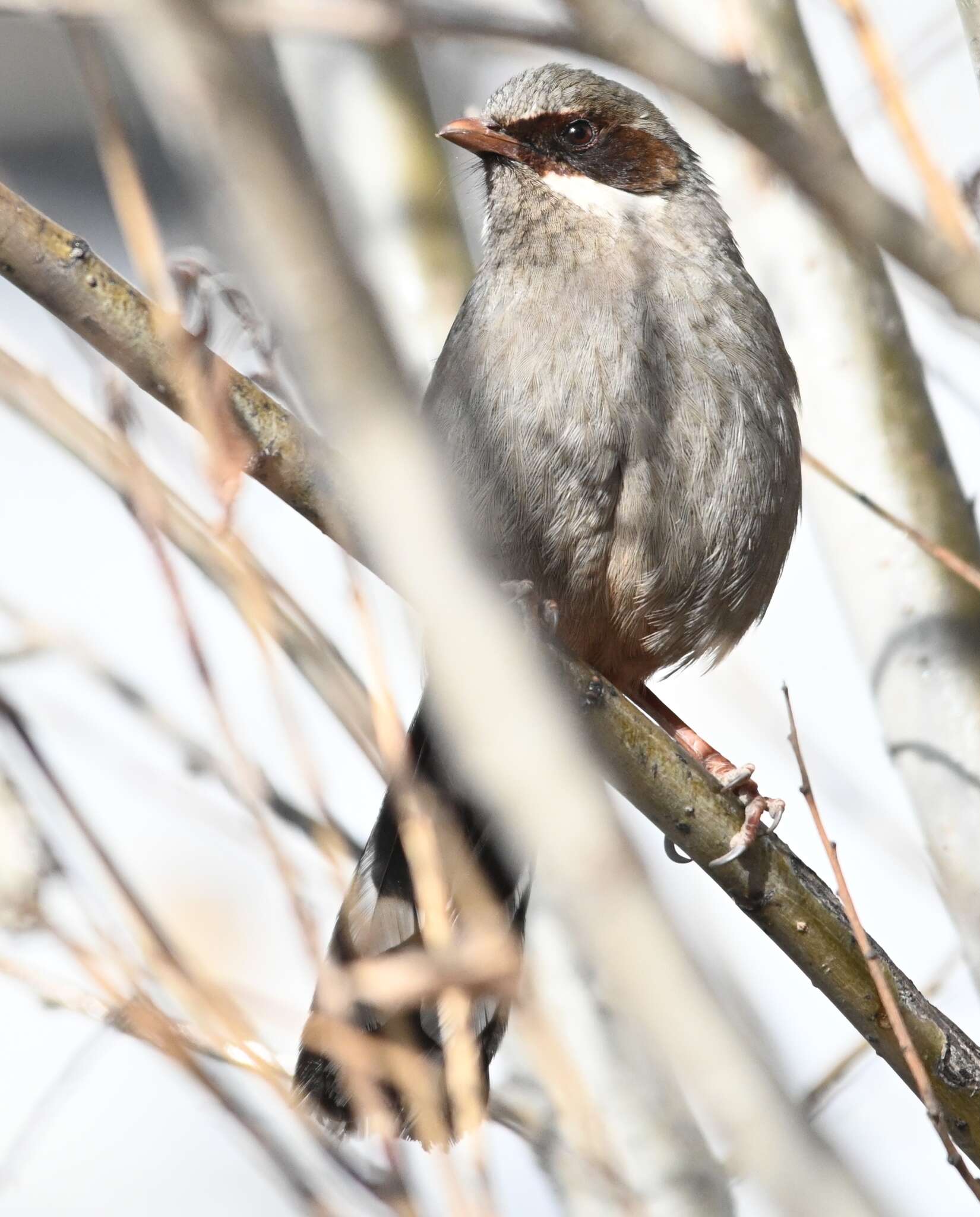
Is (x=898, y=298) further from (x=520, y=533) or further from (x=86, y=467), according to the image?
(x=86, y=467)

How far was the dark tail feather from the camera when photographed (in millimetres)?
2799

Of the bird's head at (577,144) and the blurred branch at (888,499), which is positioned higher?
the bird's head at (577,144)

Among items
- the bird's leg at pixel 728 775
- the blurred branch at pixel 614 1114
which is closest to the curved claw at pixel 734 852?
the bird's leg at pixel 728 775

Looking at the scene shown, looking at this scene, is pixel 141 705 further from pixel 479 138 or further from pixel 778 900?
pixel 479 138

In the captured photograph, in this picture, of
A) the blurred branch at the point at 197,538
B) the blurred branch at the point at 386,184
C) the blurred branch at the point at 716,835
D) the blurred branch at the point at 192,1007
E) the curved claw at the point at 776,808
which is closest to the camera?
the blurred branch at the point at 192,1007

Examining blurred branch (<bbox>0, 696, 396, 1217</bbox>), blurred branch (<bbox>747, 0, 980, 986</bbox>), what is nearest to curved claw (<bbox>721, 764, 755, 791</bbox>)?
blurred branch (<bbox>747, 0, 980, 986</bbox>)

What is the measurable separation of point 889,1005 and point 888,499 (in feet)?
5.98

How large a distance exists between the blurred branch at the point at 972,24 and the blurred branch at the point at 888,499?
110cm

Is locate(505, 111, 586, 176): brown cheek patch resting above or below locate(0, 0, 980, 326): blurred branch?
above

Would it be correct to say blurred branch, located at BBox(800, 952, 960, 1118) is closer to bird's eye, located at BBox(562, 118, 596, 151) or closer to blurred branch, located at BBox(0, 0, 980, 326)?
blurred branch, located at BBox(0, 0, 980, 326)

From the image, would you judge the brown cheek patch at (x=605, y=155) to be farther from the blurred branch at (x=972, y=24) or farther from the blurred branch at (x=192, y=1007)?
the blurred branch at (x=192, y=1007)

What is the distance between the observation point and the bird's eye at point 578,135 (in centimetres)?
393

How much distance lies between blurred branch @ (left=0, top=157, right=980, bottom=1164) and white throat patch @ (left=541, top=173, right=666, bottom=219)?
172 centimetres

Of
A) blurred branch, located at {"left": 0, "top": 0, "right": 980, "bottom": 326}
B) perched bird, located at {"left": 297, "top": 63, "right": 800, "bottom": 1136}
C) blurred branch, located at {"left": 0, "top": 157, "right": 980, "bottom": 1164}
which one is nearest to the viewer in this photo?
blurred branch, located at {"left": 0, "top": 157, "right": 980, "bottom": 1164}
